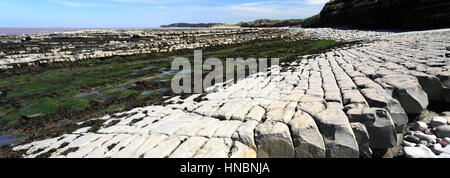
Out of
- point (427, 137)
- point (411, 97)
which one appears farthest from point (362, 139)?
point (411, 97)

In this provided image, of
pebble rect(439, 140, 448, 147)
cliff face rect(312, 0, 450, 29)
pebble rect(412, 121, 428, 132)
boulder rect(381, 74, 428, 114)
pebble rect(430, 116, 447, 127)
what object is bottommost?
pebble rect(439, 140, 448, 147)

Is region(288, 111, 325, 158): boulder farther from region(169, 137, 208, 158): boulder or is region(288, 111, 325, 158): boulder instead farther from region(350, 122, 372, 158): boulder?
region(169, 137, 208, 158): boulder

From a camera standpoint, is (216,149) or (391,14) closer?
(216,149)

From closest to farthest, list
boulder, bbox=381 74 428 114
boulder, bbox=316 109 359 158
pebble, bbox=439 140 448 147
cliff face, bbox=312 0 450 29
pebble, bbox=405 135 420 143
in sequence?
boulder, bbox=316 109 359 158 → pebble, bbox=439 140 448 147 → pebble, bbox=405 135 420 143 → boulder, bbox=381 74 428 114 → cliff face, bbox=312 0 450 29

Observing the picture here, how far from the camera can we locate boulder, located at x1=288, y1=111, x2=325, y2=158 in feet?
12.6

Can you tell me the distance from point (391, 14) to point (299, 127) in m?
42.8

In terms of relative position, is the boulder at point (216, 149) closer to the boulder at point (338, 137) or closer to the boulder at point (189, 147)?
the boulder at point (189, 147)

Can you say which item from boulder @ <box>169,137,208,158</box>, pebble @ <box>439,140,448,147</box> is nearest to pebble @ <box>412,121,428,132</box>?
pebble @ <box>439,140,448,147</box>

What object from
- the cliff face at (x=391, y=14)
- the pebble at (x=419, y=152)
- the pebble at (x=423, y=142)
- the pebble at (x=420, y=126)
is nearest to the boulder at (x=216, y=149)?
the pebble at (x=419, y=152)

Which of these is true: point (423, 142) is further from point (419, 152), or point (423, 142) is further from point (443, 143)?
point (419, 152)

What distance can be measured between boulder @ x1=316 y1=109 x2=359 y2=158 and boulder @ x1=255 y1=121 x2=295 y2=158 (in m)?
0.62

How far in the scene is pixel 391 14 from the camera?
120 feet
